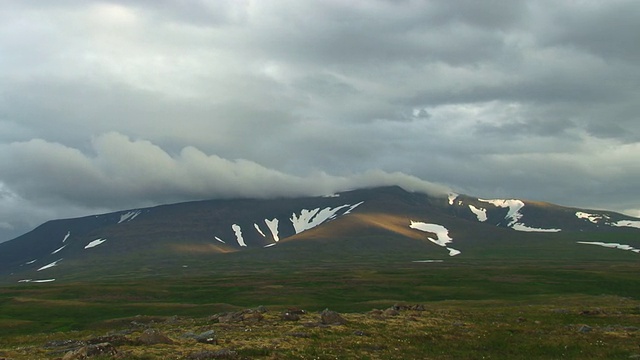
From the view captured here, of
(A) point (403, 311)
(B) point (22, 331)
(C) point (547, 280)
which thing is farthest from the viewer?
(C) point (547, 280)

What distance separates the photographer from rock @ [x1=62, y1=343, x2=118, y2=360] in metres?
28.4

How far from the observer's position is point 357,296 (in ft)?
418

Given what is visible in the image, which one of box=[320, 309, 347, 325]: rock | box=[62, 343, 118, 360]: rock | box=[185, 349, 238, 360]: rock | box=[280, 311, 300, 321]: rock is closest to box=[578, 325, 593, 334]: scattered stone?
box=[320, 309, 347, 325]: rock

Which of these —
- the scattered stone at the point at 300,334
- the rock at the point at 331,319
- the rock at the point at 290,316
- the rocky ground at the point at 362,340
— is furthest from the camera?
the rock at the point at 290,316

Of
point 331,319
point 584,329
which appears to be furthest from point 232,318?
point 584,329

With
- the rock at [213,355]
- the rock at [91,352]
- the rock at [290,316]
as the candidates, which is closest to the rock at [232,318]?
the rock at [290,316]

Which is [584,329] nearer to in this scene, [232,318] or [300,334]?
[300,334]

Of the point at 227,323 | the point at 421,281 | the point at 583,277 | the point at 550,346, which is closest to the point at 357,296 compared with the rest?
the point at 421,281

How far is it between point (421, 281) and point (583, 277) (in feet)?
147

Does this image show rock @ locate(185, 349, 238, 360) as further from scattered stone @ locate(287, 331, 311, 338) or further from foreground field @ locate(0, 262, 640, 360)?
scattered stone @ locate(287, 331, 311, 338)

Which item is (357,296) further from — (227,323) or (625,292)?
(227,323)

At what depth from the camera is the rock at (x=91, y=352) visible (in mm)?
28442

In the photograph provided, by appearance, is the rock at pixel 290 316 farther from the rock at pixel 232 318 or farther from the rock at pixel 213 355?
the rock at pixel 213 355

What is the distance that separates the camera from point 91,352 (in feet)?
95.2
